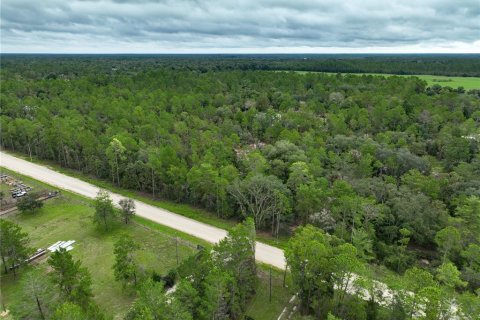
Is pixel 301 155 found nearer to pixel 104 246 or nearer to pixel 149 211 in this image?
pixel 149 211

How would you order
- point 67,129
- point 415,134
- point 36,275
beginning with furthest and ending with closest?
point 415,134 < point 67,129 < point 36,275

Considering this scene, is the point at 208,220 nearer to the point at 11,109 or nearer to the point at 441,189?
the point at 441,189

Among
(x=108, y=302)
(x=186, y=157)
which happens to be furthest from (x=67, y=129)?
(x=108, y=302)

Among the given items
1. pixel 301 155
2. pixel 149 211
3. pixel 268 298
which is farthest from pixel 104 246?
pixel 301 155

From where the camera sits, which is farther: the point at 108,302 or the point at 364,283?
the point at 108,302

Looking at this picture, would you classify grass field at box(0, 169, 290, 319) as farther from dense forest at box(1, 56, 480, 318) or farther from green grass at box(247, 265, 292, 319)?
dense forest at box(1, 56, 480, 318)
